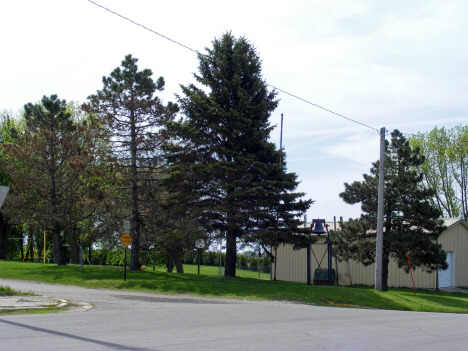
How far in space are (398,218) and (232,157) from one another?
9159 millimetres

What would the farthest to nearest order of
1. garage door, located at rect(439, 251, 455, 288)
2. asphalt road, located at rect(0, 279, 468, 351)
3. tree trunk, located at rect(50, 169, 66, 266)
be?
garage door, located at rect(439, 251, 455, 288)
tree trunk, located at rect(50, 169, 66, 266)
asphalt road, located at rect(0, 279, 468, 351)

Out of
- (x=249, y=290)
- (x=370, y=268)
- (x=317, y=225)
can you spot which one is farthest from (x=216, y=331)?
(x=370, y=268)

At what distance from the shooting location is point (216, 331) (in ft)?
29.9

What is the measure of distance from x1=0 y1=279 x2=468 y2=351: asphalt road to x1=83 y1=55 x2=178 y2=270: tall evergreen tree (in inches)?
540

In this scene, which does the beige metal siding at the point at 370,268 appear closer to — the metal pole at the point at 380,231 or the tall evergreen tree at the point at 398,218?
A: the tall evergreen tree at the point at 398,218

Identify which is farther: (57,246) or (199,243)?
(57,246)

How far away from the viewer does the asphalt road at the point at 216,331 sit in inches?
302

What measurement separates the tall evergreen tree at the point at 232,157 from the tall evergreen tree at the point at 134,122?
259cm

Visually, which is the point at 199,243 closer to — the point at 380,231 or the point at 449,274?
the point at 380,231

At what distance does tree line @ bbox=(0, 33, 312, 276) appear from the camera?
22719 millimetres

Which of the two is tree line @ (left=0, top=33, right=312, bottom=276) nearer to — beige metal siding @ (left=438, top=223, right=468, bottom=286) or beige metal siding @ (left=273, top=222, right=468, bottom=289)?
beige metal siding @ (left=273, top=222, right=468, bottom=289)

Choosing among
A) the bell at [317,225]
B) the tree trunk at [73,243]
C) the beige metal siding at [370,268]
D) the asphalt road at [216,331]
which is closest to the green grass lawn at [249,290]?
the bell at [317,225]

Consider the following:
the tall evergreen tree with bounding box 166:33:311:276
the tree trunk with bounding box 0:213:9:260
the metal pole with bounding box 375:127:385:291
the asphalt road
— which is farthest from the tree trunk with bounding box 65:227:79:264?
the asphalt road

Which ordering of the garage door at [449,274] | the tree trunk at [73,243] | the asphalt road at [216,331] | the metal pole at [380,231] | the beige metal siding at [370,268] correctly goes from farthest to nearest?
the tree trunk at [73,243]
the garage door at [449,274]
the beige metal siding at [370,268]
the metal pole at [380,231]
the asphalt road at [216,331]
